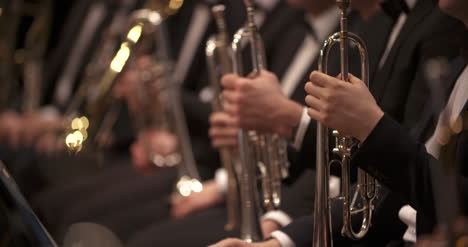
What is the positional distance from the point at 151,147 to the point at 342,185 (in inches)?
52.8

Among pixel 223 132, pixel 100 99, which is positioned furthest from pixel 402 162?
pixel 100 99

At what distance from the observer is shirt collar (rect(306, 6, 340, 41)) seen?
5.48ft

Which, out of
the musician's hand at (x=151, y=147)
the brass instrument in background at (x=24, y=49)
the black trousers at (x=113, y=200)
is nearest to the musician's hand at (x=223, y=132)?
the black trousers at (x=113, y=200)

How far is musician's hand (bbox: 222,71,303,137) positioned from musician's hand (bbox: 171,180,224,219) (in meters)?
0.61

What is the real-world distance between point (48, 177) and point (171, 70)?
2.39 feet

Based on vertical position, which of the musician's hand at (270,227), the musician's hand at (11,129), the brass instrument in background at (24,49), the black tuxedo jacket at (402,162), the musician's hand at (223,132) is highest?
the brass instrument in background at (24,49)

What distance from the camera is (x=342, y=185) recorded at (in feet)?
3.87

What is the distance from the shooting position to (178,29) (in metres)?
2.78

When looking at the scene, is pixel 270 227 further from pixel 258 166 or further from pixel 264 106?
pixel 264 106

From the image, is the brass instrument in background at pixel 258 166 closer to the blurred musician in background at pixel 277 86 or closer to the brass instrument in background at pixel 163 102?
the blurred musician in background at pixel 277 86

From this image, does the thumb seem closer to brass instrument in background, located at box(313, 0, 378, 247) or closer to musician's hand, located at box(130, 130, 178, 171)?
brass instrument in background, located at box(313, 0, 378, 247)

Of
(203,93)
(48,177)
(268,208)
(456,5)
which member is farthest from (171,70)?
(456,5)

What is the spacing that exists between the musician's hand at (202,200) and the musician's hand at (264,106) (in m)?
0.61

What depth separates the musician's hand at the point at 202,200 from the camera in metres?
Answer: 2.05
